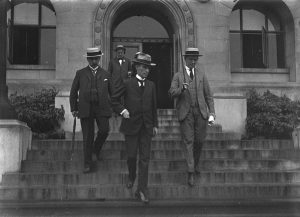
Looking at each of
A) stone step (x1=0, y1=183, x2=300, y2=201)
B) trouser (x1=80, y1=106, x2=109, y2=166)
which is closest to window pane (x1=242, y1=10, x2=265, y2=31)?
trouser (x1=80, y1=106, x2=109, y2=166)

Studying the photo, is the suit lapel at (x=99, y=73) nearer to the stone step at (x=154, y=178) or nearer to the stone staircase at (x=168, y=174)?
the stone staircase at (x=168, y=174)

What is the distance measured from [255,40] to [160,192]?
9861 mm

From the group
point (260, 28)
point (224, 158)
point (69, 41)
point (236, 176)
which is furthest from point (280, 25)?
point (236, 176)

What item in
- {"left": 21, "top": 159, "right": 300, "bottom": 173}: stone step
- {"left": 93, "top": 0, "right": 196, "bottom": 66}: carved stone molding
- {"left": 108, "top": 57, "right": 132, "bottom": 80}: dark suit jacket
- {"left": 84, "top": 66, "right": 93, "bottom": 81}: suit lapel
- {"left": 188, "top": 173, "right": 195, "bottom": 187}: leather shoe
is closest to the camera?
{"left": 188, "top": 173, "right": 195, "bottom": 187}: leather shoe

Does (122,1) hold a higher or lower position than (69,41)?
higher

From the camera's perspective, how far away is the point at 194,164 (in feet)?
26.6

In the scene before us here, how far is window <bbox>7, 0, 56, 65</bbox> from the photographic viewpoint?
1530cm

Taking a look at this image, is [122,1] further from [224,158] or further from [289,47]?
[224,158]

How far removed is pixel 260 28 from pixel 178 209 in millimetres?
10774

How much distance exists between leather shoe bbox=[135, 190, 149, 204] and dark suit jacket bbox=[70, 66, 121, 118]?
1.74 m

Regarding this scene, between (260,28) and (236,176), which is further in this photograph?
(260,28)

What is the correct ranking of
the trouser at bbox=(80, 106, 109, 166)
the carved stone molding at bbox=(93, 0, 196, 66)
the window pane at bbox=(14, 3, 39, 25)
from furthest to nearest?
the window pane at bbox=(14, 3, 39, 25) → the carved stone molding at bbox=(93, 0, 196, 66) → the trouser at bbox=(80, 106, 109, 166)

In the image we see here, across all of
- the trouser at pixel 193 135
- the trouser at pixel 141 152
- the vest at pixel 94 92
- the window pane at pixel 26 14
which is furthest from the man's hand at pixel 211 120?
the window pane at pixel 26 14

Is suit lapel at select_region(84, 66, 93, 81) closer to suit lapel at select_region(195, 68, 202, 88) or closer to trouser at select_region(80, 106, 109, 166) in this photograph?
trouser at select_region(80, 106, 109, 166)
